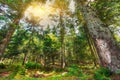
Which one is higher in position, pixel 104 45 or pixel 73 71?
pixel 104 45

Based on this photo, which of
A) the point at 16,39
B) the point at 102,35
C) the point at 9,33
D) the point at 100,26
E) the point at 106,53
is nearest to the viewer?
the point at 106,53

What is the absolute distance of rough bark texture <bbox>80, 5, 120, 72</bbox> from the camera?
3956 millimetres

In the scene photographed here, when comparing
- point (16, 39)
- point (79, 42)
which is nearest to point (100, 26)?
point (79, 42)

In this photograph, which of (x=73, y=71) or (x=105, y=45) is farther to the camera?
(x=105, y=45)

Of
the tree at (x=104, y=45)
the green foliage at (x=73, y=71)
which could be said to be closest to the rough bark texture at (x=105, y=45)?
the tree at (x=104, y=45)

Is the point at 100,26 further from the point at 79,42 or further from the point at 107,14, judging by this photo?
the point at 79,42

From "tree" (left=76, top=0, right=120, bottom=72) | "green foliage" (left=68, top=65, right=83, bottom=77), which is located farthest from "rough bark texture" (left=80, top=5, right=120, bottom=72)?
"green foliage" (left=68, top=65, right=83, bottom=77)

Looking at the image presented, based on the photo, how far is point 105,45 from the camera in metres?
4.30

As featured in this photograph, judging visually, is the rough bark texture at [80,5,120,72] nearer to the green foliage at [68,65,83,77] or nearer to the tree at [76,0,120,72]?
the tree at [76,0,120,72]

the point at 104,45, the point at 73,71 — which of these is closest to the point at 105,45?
the point at 104,45

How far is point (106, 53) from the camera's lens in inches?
163

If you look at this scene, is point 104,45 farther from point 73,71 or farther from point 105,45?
point 73,71

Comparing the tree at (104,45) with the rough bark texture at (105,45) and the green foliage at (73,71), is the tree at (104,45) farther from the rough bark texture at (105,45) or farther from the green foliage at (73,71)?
the green foliage at (73,71)

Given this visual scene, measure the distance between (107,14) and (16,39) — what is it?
30441 millimetres
